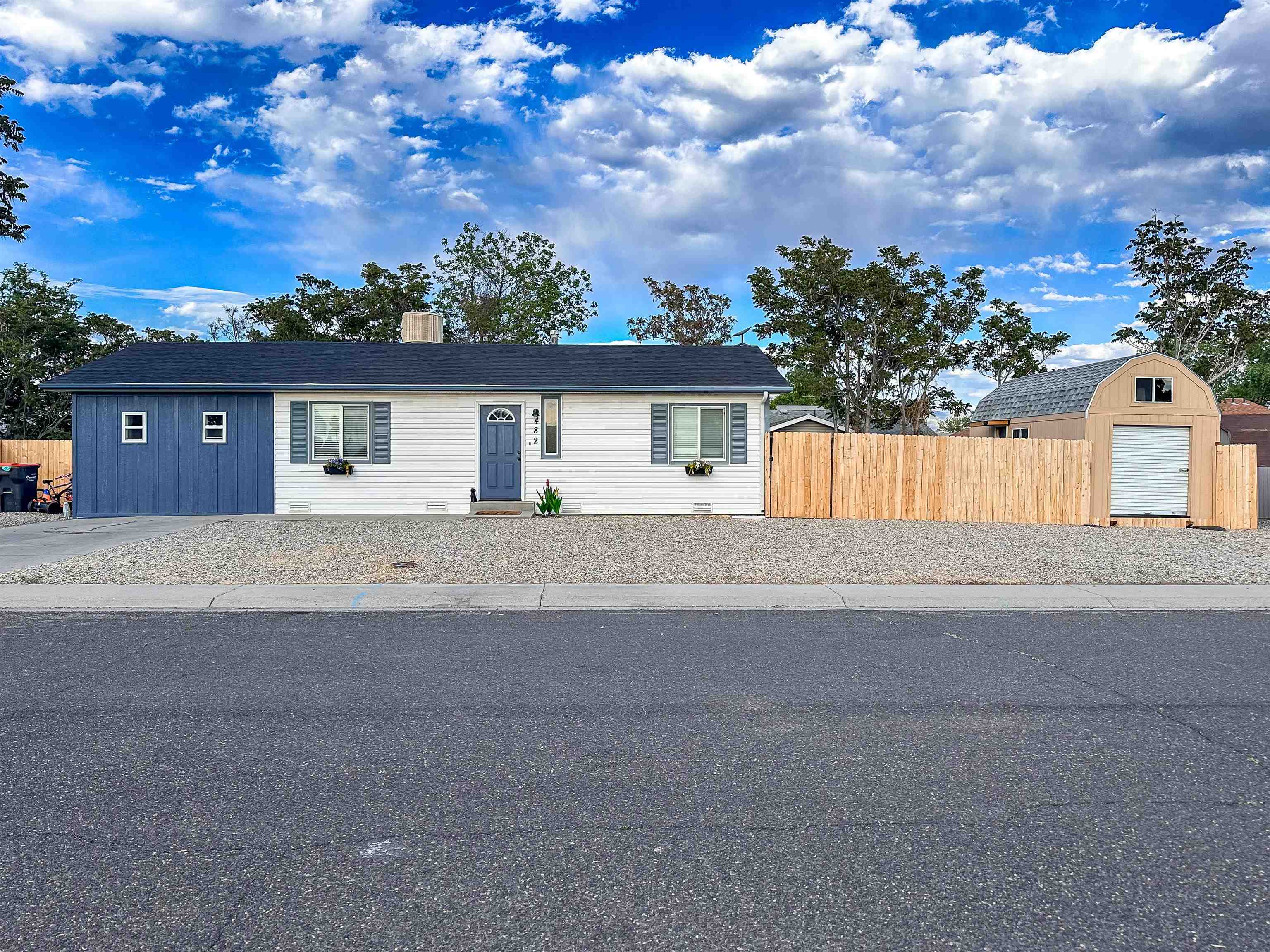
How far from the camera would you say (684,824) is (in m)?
3.71

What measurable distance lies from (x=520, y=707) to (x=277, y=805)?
1796 millimetres

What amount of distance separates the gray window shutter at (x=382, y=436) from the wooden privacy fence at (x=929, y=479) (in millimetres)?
8111

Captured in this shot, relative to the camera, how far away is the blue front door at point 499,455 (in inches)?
733

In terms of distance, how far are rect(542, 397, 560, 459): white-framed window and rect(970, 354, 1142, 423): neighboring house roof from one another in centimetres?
1172

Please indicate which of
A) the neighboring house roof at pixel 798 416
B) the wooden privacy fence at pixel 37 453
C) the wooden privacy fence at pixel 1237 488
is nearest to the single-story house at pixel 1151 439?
the wooden privacy fence at pixel 1237 488

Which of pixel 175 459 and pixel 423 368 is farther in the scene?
pixel 423 368

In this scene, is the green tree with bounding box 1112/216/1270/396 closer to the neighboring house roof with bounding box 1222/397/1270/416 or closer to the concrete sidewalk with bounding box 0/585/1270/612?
the neighboring house roof with bounding box 1222/397/1270/416

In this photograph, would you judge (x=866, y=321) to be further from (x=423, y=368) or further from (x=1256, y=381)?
(x=1256, y=381)

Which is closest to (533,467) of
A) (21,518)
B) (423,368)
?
(423,368)

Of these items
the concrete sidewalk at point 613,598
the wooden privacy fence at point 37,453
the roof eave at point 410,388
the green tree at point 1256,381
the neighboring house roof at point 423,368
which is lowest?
the concrete sidewalk at point 613,598

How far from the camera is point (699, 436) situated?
18859mm

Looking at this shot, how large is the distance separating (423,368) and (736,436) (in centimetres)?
705

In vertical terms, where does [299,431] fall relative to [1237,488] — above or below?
above

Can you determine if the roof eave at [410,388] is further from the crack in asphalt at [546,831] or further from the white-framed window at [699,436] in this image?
the crack in asphalt at [546,831]
